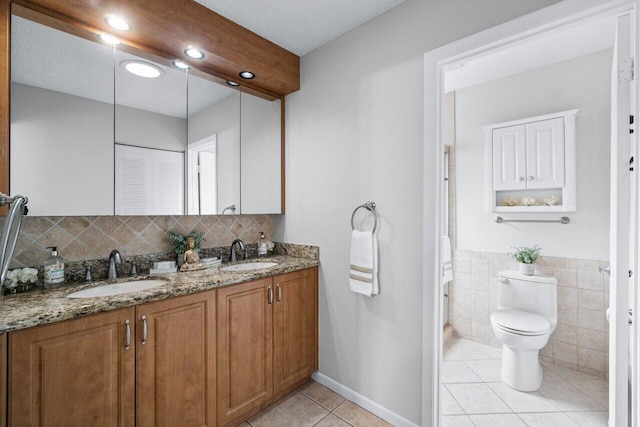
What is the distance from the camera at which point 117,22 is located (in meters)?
1.54

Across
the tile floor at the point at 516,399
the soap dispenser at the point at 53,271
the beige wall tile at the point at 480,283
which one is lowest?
the tile floor at the point at 516,399

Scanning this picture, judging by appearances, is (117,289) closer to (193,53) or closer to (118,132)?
(118,132)

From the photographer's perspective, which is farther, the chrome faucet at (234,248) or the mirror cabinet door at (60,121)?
the chrome faucet at (234,248)

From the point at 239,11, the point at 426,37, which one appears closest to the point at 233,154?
the point at 239,11

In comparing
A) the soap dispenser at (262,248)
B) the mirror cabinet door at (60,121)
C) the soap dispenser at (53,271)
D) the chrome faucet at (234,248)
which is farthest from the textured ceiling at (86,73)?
the soap dispenser at (262,248)

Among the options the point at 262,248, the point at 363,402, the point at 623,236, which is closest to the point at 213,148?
the point at 262,248

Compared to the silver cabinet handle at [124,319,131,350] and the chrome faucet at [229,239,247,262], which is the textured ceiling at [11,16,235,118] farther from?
the silver cabinet handle at [124,319,131,350]

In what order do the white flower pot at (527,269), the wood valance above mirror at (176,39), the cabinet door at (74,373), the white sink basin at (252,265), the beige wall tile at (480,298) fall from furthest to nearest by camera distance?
the beige wall tile at (480,298) → the white flower pot at (527,269) → the white sink basin at (252,265) → the wood valance above mirror at (176,39) → the cabinet door at (74,373)

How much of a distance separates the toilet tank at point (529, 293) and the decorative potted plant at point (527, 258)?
0.18 ft

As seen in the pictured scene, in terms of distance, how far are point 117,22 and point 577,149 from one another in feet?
10.9

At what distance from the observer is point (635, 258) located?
3.79 ft

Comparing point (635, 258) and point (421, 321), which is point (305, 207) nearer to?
point (421, 321)

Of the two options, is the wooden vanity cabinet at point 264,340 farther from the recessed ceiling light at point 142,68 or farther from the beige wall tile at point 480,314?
the beige wall tile at point 480,314

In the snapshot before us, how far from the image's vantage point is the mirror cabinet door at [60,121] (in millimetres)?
1396
